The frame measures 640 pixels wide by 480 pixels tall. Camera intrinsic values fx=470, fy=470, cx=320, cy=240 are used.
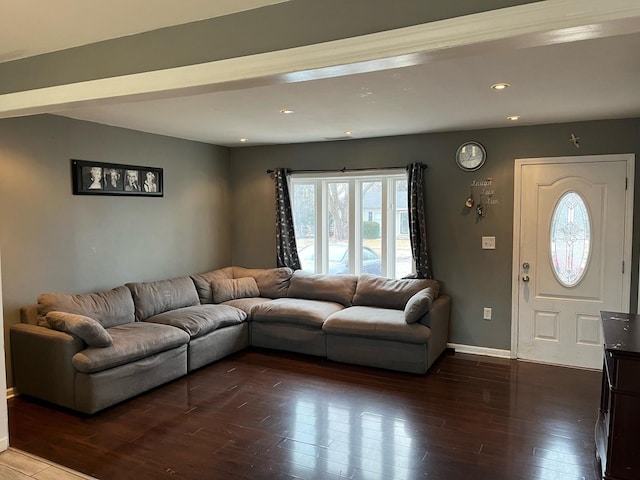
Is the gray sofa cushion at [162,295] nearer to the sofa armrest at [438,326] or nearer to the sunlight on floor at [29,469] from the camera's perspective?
the sunlight on floor at [29,469]

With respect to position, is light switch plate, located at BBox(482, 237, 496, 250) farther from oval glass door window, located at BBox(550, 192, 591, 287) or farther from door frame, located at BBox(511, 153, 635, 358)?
oval glass door window, located at BBox(550, 192, 591, 287)

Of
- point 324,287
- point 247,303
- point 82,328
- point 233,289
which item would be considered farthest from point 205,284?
point 82,328

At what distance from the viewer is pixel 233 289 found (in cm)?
557

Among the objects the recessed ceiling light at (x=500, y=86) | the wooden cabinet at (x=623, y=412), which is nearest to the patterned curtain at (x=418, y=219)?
the recessed ceiling light at (x=500, y=86)

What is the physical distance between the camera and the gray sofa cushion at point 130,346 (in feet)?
11.3

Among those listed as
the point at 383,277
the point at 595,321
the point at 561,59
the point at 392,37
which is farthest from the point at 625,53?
the point at 383,277

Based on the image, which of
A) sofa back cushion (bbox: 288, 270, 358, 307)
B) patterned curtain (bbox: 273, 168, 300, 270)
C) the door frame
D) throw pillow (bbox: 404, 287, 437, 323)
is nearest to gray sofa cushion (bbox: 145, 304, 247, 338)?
sofa back cushion (bbox: 288, 270, 358, 307)

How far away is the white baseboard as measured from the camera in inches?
193

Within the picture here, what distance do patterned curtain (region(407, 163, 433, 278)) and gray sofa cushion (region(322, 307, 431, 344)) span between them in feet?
2.05

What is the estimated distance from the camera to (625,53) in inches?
98.1

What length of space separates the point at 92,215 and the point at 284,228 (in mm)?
2229

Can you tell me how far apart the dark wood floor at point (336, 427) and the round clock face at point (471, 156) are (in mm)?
2076

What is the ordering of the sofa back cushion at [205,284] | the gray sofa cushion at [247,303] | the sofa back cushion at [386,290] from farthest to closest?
the sofa back cushion at [205,284] → the gray sofa cushion at [247,303] → the sofa back cushion at [386,290]

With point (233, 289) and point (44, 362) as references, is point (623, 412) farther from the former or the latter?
point (233, 289)
